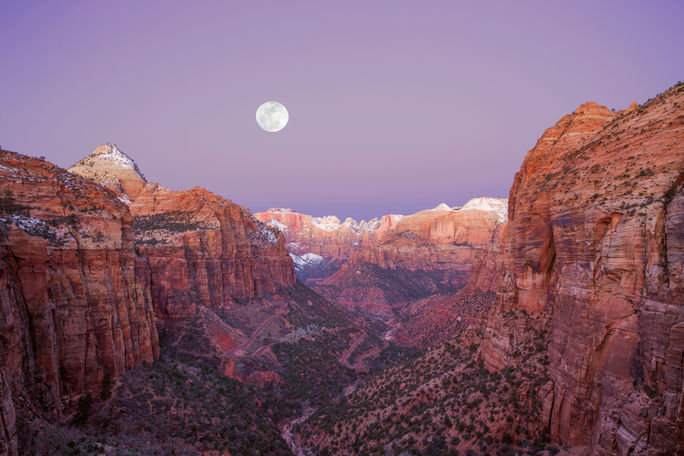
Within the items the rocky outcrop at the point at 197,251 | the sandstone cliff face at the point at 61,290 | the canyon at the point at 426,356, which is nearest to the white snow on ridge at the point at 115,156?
the rocky outcrop at the point at 197,251

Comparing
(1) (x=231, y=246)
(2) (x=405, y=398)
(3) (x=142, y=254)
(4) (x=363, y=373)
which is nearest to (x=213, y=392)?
(2) (x=405, y=398)

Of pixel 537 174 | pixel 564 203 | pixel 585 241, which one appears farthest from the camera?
pixel 537 174

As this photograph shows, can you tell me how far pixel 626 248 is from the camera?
1464cm

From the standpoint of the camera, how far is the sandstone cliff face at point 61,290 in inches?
728

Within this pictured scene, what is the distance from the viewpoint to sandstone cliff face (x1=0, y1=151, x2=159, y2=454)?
1848 cm

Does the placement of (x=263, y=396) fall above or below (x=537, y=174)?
below

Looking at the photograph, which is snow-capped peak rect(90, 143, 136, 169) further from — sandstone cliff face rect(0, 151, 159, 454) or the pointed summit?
sandstone cliff face rect(0, 151, 159, 454)

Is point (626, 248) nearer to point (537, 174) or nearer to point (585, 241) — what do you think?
point (585, 241)

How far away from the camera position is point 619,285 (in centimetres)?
1493

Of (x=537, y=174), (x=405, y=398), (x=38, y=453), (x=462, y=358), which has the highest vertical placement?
(x=537, y=174)

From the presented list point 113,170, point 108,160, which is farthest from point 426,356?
point 108,160

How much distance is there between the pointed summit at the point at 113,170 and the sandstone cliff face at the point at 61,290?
131ft

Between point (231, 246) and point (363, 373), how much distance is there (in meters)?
31.6

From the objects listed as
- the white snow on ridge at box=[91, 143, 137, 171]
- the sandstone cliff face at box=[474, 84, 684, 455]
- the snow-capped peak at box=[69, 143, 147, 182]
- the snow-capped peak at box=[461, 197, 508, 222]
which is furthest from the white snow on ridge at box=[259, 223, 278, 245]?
the snow-capped peak at box=[461, 197, 508, 222]
